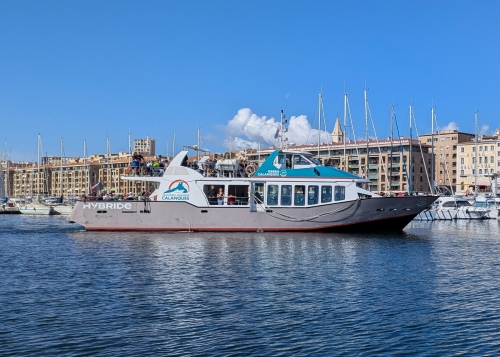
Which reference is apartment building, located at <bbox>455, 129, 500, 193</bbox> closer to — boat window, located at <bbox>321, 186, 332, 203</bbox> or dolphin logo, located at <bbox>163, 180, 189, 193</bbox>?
boat window, located at <bbox>321, 186, 332, 203</bbox>

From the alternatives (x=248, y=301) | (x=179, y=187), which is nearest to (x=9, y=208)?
(x=179, y=187)

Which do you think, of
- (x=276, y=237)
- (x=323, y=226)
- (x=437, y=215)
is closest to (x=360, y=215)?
(x=323, y=226)

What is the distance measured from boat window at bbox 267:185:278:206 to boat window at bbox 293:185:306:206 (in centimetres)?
148

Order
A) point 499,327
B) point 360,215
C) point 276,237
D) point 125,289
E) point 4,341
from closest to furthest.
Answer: point 4,341, point 499,327, point 125,289, point 276,237, point 360,215

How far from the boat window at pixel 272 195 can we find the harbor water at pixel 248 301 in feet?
36.8

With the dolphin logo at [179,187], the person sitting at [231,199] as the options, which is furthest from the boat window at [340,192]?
the dolphin logo at [179,187]

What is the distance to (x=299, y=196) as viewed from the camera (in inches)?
1989

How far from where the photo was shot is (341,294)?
23641 mm

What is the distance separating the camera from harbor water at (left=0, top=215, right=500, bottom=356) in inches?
664

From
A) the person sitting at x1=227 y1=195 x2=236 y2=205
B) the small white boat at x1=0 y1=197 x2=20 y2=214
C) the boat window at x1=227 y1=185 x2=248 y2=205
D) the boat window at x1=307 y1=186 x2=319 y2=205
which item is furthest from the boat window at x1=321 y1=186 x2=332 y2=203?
the small white boat at x1=0 y1=197 x2=20 y2=214

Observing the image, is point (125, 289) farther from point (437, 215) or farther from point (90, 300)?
point (437, 215)

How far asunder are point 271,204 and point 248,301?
2880cm

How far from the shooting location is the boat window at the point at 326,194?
165ft

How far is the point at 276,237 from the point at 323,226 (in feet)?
17.8
